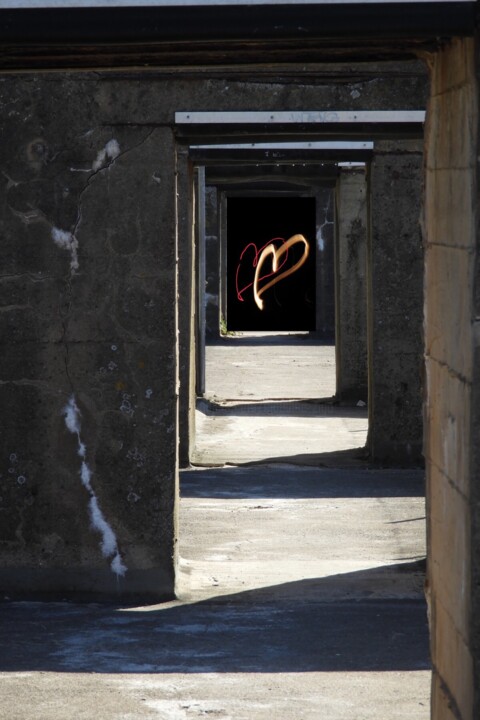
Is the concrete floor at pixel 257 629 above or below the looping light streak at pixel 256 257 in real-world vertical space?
below

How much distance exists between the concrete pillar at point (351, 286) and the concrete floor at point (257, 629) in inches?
196

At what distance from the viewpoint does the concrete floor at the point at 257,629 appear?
508 centimetres

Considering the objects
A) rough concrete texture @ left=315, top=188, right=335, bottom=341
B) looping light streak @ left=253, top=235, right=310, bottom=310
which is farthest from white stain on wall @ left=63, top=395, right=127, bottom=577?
looping light streak @ left=253, top=235, right=310, bottom=310

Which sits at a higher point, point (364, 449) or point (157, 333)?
point (157, 333)

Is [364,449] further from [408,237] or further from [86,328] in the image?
[86,328]

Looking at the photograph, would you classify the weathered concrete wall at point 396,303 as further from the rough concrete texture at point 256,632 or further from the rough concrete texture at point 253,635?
the rough concrete texture at point 253,635

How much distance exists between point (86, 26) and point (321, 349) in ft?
63.8

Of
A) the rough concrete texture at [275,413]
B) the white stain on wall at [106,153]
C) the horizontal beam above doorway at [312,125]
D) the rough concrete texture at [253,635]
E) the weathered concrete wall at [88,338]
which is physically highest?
the horizontal beam above doorway at [312,125]

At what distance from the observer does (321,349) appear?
73.8ft

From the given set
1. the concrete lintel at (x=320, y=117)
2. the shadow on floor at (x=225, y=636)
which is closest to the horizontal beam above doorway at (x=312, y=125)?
the concrete lintel at (x=320, y=117)

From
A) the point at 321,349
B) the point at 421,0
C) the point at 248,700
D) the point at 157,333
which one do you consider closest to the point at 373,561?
the point at 157,333

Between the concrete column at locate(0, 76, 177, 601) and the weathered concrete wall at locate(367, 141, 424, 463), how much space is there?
14.3 feet

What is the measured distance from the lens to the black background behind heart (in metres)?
28.0

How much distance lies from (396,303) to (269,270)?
694 inches
